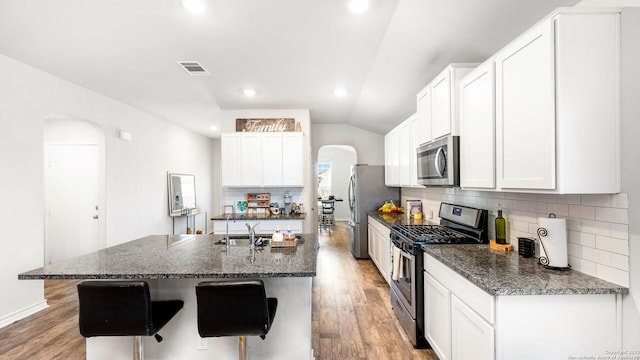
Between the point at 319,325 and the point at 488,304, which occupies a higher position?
the point at 488,304

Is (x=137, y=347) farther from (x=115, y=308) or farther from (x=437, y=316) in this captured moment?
(x=437, y=316)

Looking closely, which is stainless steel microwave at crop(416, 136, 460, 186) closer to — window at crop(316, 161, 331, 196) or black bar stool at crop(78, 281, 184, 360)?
black bar stool at crop(78, 281, 184, 360)

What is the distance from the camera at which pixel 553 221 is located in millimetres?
1646

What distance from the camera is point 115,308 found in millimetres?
1578

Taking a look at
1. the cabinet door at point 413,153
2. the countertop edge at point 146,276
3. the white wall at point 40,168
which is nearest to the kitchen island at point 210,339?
the countertop edge at point 146,276

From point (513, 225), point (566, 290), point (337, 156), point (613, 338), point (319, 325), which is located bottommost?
point (319, 325)

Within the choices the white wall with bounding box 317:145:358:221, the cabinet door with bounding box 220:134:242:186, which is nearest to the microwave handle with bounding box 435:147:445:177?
the cabinet door with bounding box 220:134:242:186

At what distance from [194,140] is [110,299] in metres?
6.16

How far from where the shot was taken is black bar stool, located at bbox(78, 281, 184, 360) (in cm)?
156

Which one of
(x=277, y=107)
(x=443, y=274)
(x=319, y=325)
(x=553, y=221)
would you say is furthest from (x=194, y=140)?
(x=553, y=221)

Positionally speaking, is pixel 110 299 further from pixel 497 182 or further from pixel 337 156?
pixel 337 156

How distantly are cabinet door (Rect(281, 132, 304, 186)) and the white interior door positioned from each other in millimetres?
2891

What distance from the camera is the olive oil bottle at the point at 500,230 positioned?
2197 millimetres

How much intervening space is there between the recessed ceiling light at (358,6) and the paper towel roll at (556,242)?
5.90 feet
